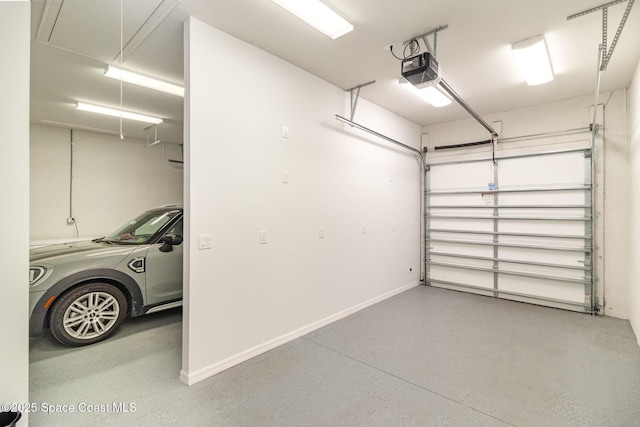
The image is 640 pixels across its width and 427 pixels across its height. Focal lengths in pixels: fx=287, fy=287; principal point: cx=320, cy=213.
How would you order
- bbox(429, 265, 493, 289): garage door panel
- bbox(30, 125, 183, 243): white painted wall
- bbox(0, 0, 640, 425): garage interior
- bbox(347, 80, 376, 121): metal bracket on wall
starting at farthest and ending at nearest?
bbox(30, 125, 183, 243): white painted wall → bbox(429, 265, 493, 289): garage door panel → bbox(347, 80, 376, 121): metal bracket on wall → bbox(0, 0, 640, 425): garage interior

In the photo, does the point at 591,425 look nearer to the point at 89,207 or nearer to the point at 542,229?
the point at 542,229

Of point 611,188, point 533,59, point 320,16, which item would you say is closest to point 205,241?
point 320,16

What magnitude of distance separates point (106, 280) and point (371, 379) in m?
2.86

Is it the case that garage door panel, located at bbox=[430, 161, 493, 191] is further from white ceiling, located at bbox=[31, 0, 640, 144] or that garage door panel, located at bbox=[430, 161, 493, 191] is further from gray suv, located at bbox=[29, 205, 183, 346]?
gray suv, located at bbox=[29, 205, 183, 346]

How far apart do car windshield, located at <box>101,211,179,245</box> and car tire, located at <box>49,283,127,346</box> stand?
0.65m

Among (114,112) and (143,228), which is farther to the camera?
(114,112)

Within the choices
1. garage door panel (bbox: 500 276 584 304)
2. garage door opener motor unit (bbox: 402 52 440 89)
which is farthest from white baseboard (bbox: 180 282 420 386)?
garage door opener motor unit (bbox: 402 52 440 89)

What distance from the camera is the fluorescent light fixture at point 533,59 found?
2.65 m

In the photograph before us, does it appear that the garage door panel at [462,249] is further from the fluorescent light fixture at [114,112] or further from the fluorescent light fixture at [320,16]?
the fluorescent light fixture at [114,112]

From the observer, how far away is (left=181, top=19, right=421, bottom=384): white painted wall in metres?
2.36

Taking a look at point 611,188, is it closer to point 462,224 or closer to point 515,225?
point 515,225

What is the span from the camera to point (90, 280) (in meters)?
2.95

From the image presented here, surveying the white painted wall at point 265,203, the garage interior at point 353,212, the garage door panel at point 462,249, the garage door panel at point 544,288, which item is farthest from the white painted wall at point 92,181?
the garage door panel at point 544,288

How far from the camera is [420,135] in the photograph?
5512 millimetres
